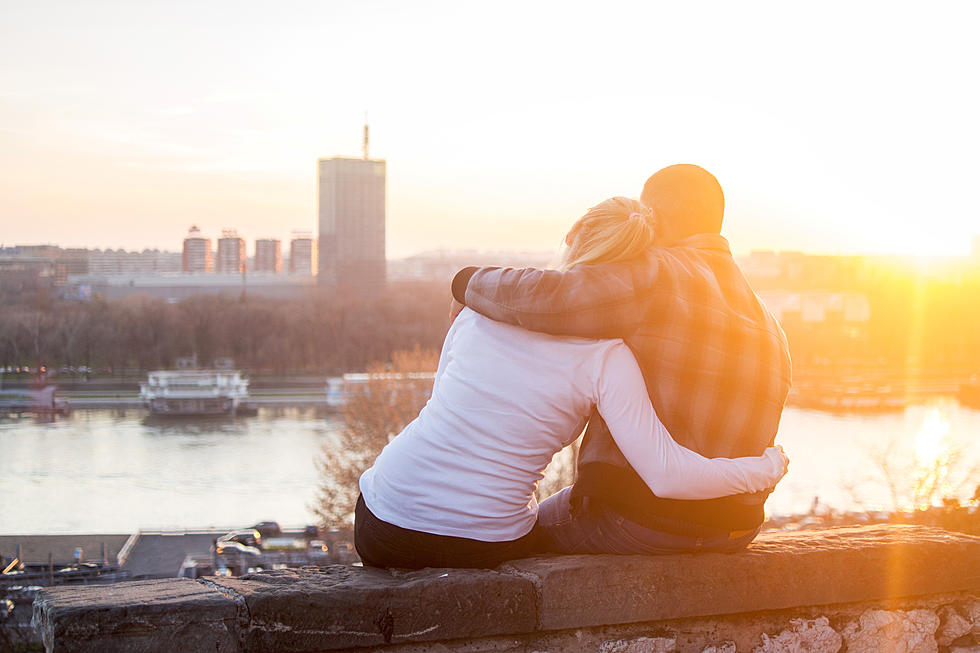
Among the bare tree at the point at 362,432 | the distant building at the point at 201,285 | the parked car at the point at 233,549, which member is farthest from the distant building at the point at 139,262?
the parked car at the point at 233,549

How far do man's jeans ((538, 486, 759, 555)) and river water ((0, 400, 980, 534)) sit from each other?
8.31 m

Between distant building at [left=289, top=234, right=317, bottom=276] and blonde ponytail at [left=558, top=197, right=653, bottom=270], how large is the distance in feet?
147

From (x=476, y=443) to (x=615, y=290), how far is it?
0.25 m

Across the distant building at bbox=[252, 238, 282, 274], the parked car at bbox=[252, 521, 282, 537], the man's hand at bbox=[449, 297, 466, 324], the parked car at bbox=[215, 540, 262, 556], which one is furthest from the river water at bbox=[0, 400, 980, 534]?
the distant building at bbox=[252, 238, 282, 274]

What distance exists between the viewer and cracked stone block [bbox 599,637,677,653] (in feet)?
4.04

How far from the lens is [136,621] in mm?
1011

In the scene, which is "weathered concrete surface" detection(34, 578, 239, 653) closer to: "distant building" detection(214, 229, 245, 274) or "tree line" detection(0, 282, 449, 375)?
"tree line" detection(0, 282, 449, 375)

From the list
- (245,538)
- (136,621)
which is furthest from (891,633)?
(245,538)

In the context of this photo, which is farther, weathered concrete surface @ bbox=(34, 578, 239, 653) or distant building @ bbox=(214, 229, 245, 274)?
distant building @ bbox=(214, 229, 245, 274)

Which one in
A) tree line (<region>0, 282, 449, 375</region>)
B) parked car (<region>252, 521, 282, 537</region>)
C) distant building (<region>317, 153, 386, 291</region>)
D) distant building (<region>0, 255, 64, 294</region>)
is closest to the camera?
parked car (<region>252, 521, 282, 537</region>)

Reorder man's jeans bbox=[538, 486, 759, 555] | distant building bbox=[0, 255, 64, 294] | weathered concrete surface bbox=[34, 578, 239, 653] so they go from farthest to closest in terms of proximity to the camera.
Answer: distant building bbox=[0, 255, 64, 294] < man's jeans bbox=[538, 486, 759, 555] < weathered concrete surface bbox=[34, 578, 239, 653]

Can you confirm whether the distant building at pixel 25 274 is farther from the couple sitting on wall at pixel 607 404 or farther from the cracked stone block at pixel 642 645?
the cracked stone block at pixel 642 645

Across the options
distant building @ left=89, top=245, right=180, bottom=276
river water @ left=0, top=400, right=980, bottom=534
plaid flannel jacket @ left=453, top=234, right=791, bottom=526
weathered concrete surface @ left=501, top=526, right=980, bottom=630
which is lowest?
river water @ left=0, top=400, right=980, bottom=534

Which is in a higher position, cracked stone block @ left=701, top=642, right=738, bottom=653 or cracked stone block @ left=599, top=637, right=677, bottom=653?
cracked stone block @ left=599, top=637, right=677, bottom=653
